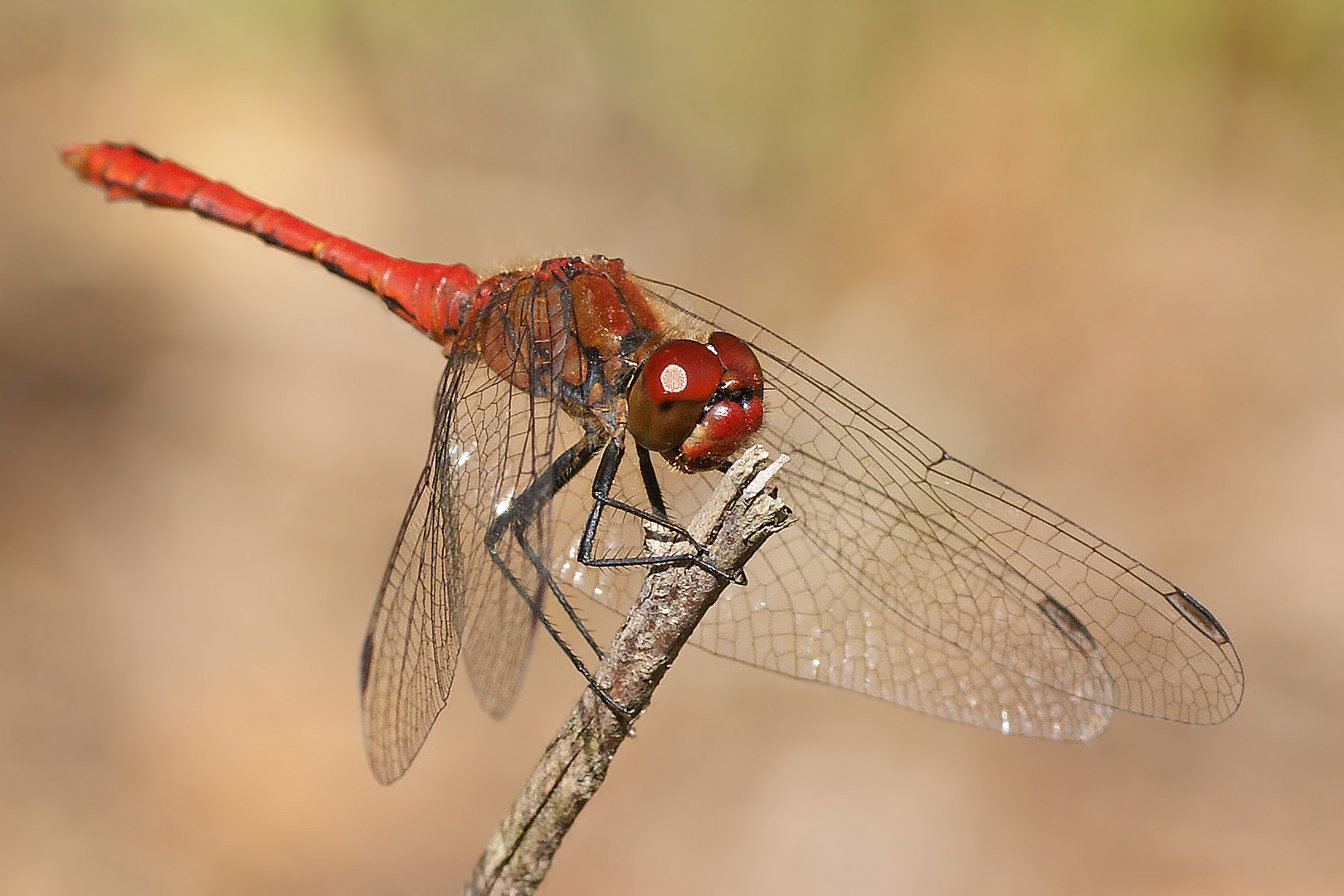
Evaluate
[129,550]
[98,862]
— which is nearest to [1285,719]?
[98,862]

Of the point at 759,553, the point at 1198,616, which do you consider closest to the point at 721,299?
the point at 759,553

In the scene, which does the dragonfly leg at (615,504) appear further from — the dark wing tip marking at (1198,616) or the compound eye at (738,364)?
the dark wing tip marking at (1198,616)

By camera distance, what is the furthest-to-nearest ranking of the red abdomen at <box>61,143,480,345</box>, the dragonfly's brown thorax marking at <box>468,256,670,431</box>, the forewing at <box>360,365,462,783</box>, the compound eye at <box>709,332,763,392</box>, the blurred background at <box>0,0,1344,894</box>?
the blurred background at <box>0,0,1344,894</box>, the red abdomen at <box>61,143,480,345</box>, the dragonfly's brown thorax marking at <box>468,256,670,431</box>, the compound eye at <box>709,332,763,392</box>, the forewing at <box>360,365,462,783</box>

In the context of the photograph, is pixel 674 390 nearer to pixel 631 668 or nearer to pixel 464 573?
pixel 464 573

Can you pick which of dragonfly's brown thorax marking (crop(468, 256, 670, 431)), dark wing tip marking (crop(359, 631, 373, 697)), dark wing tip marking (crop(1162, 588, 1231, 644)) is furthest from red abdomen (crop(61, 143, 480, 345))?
dark wing tip marking (crop(1162, 588, 1231, 644))

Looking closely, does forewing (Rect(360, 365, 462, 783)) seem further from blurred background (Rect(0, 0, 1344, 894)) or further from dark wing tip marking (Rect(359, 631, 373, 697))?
blurred background (Rect(0, 0, 1344, 894))

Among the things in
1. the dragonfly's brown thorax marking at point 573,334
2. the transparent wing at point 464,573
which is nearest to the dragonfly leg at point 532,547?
the transparent wing at point 464,573
